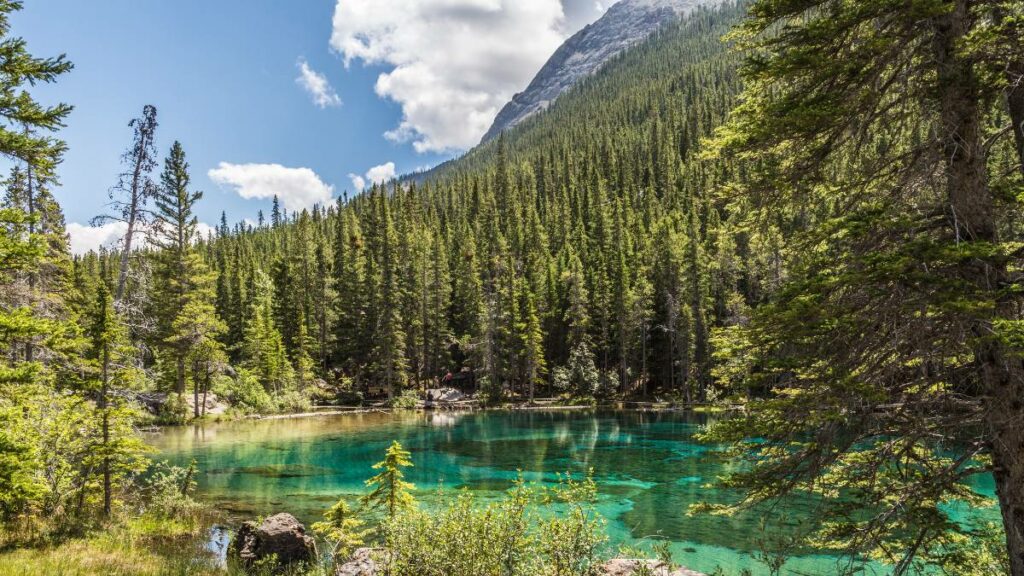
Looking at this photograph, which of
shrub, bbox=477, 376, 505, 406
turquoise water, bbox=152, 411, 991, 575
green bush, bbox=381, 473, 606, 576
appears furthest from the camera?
shrub, bbox=477, 376, 505, 406

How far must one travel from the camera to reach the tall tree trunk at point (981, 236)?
5.38 m

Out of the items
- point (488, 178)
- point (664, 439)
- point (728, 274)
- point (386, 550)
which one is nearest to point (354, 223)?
point (488, 178)

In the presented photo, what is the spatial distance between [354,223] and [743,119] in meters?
83.6

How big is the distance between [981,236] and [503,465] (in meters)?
23.2

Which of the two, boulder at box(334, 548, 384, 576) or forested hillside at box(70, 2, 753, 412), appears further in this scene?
forested hillside at box(70, 2, 753, 412)

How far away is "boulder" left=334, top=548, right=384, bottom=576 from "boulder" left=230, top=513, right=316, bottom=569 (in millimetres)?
1937

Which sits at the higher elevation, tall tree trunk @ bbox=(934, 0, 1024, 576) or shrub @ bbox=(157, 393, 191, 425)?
tall tree trunk @ bbox=(934, 0, 1024, 576)

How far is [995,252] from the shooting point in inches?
193

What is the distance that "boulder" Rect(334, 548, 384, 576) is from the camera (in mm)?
9055

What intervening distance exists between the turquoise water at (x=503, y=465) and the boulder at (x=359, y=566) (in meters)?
1.50

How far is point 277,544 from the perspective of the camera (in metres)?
11.5

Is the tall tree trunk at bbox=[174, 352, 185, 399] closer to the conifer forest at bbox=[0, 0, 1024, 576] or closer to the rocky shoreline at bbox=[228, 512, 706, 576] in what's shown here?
the conifer forest at bbox=[0, 0, 1024, 576]

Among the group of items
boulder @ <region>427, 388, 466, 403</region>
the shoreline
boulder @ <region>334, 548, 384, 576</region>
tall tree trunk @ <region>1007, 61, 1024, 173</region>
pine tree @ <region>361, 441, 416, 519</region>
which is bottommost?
the shoreline

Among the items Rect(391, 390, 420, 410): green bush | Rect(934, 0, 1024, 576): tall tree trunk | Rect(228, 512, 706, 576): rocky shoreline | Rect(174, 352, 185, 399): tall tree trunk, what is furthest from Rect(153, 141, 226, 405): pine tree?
Rect(934, 0, 1024, 576): tall tree trunk
